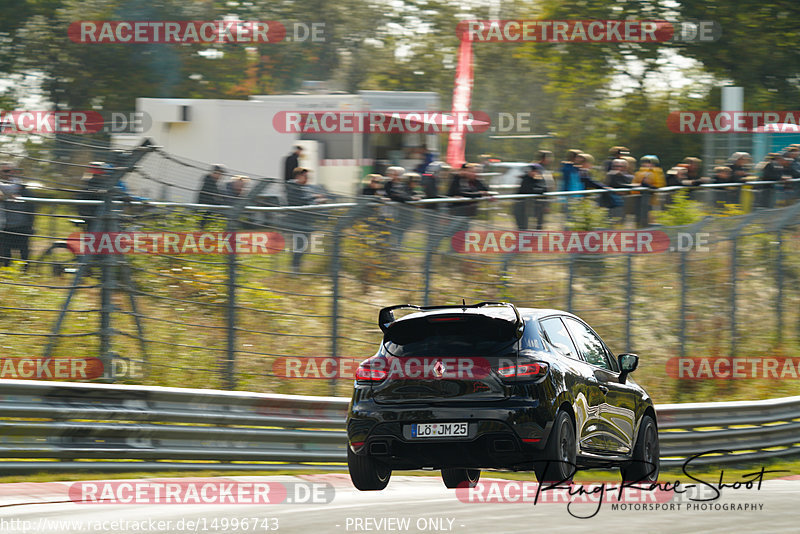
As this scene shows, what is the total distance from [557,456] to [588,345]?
1.62m

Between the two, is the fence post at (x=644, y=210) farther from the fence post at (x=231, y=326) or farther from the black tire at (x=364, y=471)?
the black tire at (x=364, y=471)

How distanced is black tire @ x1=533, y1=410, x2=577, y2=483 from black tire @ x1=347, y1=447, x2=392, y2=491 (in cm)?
142

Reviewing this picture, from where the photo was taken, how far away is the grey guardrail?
10945mm

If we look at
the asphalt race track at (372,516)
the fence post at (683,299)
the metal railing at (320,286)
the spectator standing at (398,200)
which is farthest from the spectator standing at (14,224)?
the fence post at (683,299)

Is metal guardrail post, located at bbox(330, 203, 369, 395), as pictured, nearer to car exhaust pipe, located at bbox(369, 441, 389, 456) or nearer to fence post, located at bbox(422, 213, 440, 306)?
fence post, located at bbox(422, 213, 440, 306)

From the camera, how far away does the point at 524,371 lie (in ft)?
30.6

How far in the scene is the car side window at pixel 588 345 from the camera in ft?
34.6

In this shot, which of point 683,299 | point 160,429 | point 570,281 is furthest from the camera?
point 683,299

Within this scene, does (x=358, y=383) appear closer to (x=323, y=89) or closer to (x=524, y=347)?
(x=524, y=347)

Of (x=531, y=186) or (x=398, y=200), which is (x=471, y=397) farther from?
(x=531, y=186)

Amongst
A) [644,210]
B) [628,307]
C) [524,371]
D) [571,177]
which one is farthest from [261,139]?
[524,371]

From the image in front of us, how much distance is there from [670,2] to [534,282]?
105 ft

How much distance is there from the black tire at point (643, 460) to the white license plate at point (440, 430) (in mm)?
2685

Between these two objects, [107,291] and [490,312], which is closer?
[490,312]
